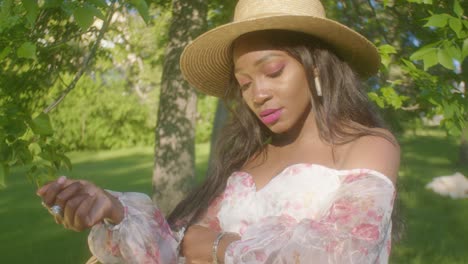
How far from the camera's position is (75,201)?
2053mm

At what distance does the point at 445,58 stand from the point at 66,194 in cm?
182

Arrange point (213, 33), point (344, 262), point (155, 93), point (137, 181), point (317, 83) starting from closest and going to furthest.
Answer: point (344, 262), point (317, 83), point (213, 33), point (137, 181), point (155, 93)

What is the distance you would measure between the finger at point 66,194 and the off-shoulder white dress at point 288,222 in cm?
31

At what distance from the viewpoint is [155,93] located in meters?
22.3

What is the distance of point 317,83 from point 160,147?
11.5ft

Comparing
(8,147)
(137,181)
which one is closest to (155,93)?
(137,181)

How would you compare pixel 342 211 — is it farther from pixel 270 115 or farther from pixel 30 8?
pixel 30 8

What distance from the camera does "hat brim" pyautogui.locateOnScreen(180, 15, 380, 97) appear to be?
7.96 ft

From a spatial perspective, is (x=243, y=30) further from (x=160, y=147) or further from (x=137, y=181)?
(x=137, y=181)

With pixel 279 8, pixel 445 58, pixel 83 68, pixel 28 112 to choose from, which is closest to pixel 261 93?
pixel 279 8

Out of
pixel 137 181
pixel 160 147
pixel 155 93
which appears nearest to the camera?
pixel 160 147

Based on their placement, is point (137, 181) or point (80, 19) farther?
point (137, 181)

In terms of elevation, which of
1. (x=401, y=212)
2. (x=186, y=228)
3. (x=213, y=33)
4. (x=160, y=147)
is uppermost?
(x=213, y=33)

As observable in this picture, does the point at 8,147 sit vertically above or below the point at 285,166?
above
